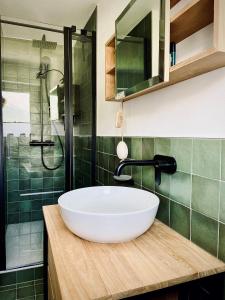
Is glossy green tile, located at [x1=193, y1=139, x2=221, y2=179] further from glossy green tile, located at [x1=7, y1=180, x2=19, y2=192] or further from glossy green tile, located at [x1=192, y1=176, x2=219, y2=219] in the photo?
glossy green tile, located at [x1=7, y1=180, x2=19, y2=192]

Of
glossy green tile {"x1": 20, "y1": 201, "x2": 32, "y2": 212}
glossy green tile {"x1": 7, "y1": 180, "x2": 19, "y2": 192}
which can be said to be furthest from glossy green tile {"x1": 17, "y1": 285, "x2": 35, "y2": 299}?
glossy green tile {"x1": 7, "y1": 180, "x2": 19, "y2": 192}

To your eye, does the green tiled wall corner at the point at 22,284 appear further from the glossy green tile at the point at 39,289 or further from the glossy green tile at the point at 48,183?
the glossy green tile at the point at 48,183

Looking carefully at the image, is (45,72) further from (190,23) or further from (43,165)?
(190,23)

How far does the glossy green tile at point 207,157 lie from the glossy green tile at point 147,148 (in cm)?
33

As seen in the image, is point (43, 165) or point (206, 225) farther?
point (43, 165)

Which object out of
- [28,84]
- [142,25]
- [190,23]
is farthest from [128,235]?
[28,84]

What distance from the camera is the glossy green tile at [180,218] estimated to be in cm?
93

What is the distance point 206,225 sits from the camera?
2.72 feet

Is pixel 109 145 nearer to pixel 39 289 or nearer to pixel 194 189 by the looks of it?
pixel 194 189

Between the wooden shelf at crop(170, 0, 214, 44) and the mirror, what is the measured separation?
0.16 ft

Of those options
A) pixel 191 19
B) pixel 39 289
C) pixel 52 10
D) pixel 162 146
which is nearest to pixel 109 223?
pixel 162 146

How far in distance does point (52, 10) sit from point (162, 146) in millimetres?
1934

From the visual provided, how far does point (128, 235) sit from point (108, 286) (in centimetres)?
23

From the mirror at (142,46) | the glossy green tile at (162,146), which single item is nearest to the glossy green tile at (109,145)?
the mirror at (142,46)
